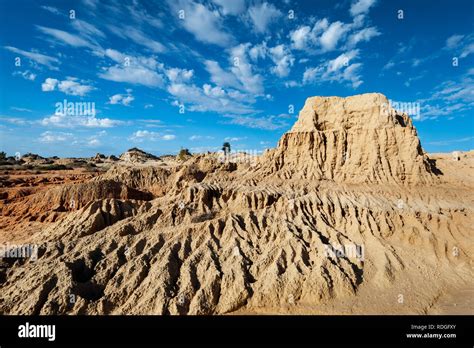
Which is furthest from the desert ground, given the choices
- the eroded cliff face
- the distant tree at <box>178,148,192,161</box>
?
the distant tree at <box>178,148,192,161</box>

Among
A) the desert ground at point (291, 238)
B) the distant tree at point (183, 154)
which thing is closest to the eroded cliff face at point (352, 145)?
the desert ground at point (291, 238)

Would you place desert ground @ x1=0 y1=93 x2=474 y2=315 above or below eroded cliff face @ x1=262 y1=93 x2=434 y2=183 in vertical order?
below

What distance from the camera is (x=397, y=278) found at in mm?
15633

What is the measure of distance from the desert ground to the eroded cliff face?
0.31 ft

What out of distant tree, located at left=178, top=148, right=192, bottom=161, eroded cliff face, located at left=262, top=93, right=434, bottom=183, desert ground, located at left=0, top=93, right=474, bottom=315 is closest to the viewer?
desert ground, located at left=0, top=93, right=474, bottom=315

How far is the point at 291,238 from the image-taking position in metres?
16.3

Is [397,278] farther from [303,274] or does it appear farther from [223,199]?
[223,199]

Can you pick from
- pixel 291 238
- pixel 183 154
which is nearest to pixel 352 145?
pixel 291 238

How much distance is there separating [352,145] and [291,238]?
1112cm

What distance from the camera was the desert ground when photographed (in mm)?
13328

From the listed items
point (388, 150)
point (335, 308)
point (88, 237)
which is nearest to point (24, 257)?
point (88, 237)

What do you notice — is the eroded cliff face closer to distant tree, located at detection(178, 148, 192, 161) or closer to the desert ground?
the desert ground

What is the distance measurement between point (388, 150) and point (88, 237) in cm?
2172

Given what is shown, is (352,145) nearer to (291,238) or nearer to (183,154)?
(291,238)
